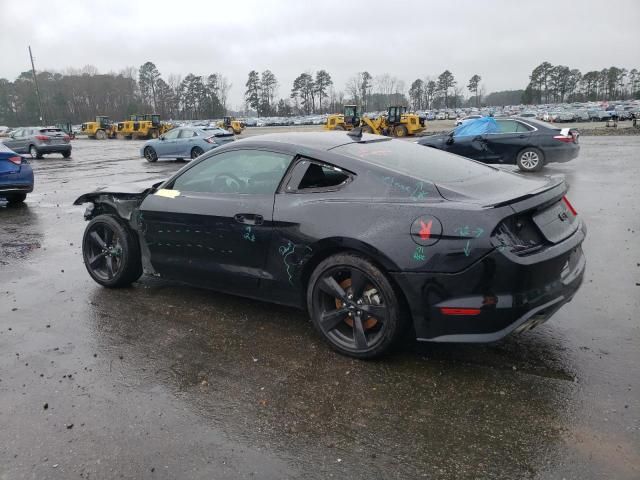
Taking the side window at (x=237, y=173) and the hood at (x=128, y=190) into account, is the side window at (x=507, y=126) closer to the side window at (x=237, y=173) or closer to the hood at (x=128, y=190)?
the hood at (x=128, y=190)

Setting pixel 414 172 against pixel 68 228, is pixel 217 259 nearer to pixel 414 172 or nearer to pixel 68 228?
pixel 414 172

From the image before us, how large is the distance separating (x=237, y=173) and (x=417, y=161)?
1425 mm

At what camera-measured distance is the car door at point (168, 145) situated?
20.9 meters

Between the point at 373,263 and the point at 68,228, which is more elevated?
the point at 373,263

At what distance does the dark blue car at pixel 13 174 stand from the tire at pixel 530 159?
11700mm

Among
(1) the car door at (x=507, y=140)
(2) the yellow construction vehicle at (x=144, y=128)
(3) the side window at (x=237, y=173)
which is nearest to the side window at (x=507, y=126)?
(1) the car door at (x=507, y=140)

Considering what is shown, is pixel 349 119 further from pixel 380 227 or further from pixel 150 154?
pixel 380 227

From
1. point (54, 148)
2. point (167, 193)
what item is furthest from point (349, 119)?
point (167, 193)

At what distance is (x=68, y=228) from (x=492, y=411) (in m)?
7.39

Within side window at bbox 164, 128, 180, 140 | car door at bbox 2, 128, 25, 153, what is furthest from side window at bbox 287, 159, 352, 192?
car door at bbox 2, 128, 25, 153

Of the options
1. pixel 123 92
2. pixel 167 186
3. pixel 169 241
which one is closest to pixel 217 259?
pixel 169 241

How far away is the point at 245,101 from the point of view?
118125mm

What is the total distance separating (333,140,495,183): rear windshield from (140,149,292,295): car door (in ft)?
2.00

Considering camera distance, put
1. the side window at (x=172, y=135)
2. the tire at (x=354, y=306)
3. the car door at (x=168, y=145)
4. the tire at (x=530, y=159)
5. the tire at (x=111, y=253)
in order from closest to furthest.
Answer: the tire at (x=354, y=306) → the tire at (x=111, y=253) → the tire at (x=530, y=159) → the car door at (x=168, y=145) → the side window at (x=172, y=135)
